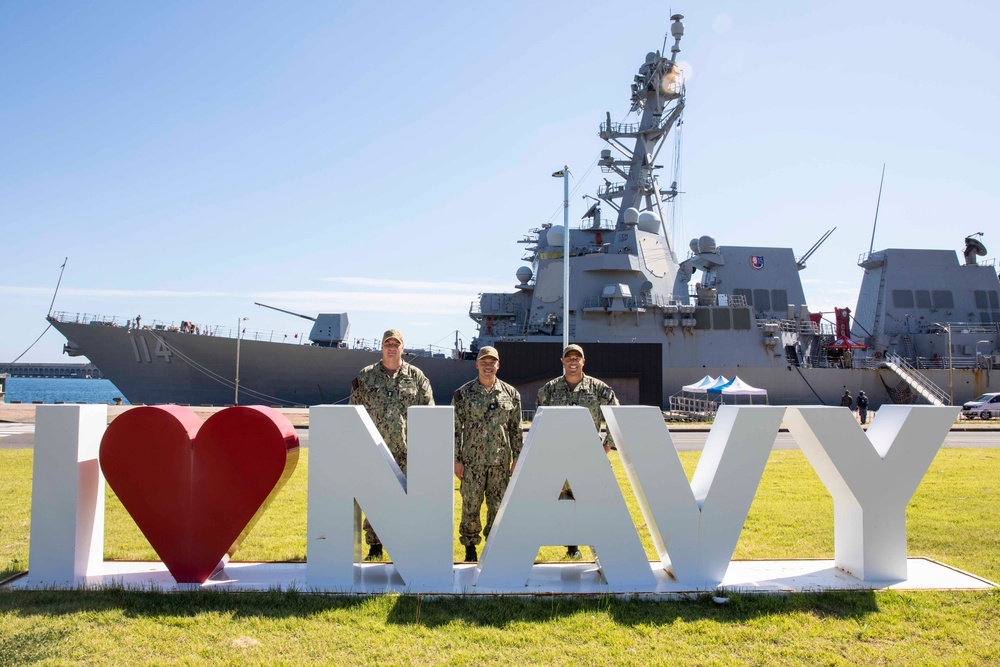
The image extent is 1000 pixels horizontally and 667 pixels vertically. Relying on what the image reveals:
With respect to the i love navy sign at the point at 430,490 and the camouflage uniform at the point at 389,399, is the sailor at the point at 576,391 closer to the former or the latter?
the i love navy sign at the point at 430,490

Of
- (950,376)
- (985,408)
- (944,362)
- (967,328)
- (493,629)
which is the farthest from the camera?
(967,328)

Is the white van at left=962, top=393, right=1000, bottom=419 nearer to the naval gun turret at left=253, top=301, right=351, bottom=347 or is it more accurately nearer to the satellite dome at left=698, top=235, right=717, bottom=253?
the satellite dome at left=698, top=235, right=717, bottom=253

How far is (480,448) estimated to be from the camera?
5035 mm

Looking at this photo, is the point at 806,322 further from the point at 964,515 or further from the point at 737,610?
the point at 737,610

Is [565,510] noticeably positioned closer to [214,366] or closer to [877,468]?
[877,468]

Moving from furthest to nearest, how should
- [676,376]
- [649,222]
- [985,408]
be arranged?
[649,222]
[676,376]
[985,408]

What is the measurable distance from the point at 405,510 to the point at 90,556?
2.09 metres

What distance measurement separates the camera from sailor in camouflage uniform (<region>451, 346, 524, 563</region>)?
503cm

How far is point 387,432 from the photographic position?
5.17 meters

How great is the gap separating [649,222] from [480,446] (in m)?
24.2

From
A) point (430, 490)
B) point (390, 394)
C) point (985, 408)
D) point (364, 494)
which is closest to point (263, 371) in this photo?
point (390, 394)

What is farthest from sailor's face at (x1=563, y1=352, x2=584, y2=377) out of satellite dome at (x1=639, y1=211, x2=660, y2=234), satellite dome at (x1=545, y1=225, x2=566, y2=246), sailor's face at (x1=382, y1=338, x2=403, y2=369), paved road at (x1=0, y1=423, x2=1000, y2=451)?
satellite dome at (x1=639, y1=211, x2=660, y2=234)

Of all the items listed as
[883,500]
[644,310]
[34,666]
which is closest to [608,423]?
[883,500]

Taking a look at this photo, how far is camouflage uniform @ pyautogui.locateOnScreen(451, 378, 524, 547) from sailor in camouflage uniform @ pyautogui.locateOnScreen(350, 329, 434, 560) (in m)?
0.34
